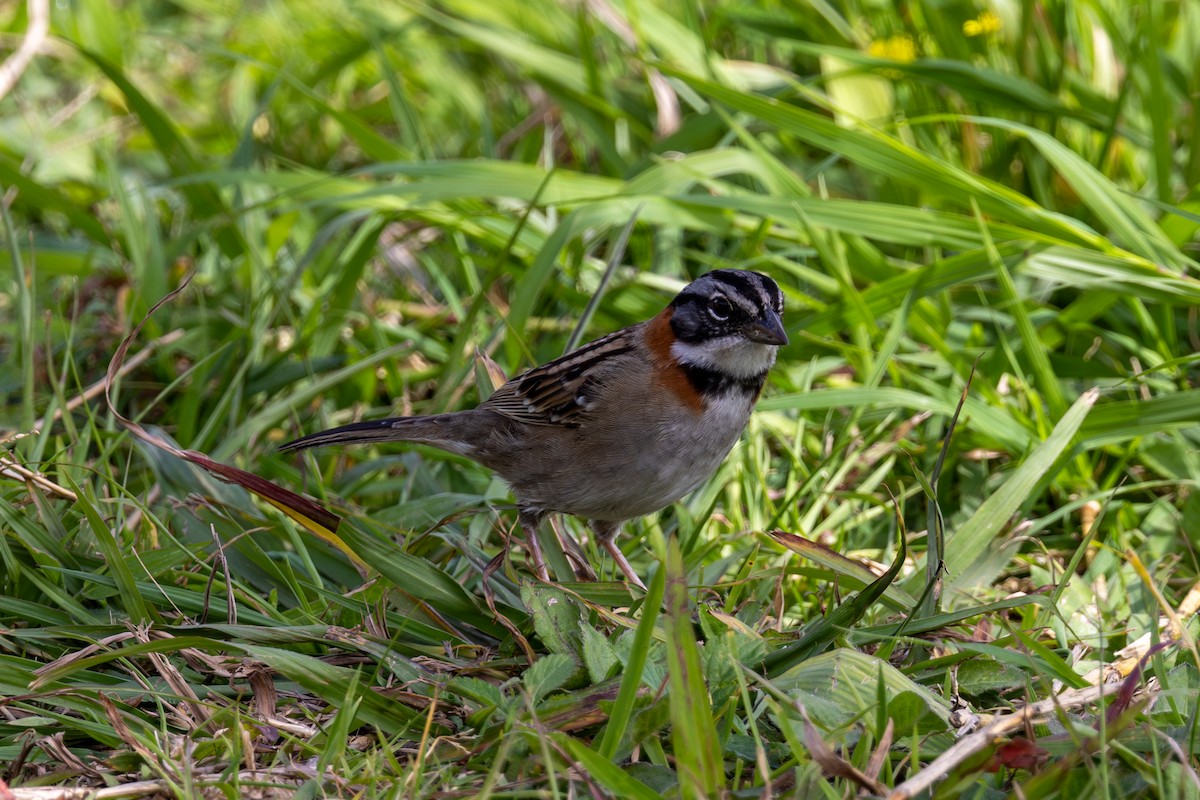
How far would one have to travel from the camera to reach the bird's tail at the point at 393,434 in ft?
13.0

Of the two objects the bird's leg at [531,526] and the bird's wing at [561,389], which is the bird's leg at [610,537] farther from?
the bird's wing at [561,389]

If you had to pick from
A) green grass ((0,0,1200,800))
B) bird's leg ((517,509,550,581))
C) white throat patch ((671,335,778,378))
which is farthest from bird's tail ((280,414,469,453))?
white throat patch ((671,335,778,378))

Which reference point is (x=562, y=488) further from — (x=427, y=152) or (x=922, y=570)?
(x=427, y=152)

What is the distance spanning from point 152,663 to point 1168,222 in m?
3.87

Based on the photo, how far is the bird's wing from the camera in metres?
3.90

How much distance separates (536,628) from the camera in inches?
118

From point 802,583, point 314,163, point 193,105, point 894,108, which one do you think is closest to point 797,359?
point 802,583

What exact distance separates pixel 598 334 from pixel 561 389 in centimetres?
132

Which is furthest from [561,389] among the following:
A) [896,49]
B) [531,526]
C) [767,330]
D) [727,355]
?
[896,49]

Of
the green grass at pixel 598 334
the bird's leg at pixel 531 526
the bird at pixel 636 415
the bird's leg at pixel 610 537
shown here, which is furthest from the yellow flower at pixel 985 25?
the bird's leg at pixel 531 526

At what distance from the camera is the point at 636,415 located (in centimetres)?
374

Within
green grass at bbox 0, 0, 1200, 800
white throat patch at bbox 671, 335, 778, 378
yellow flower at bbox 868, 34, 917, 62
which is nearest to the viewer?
green grass at bbox 0, 0, 1200, 800

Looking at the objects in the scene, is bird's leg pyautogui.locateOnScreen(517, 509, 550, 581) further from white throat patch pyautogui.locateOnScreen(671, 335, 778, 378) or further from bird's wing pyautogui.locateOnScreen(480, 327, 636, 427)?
white throat patch pyautogui.locateOnScreen(671, 335, 778, 378)

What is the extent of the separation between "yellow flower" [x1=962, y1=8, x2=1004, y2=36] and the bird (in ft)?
8.96
